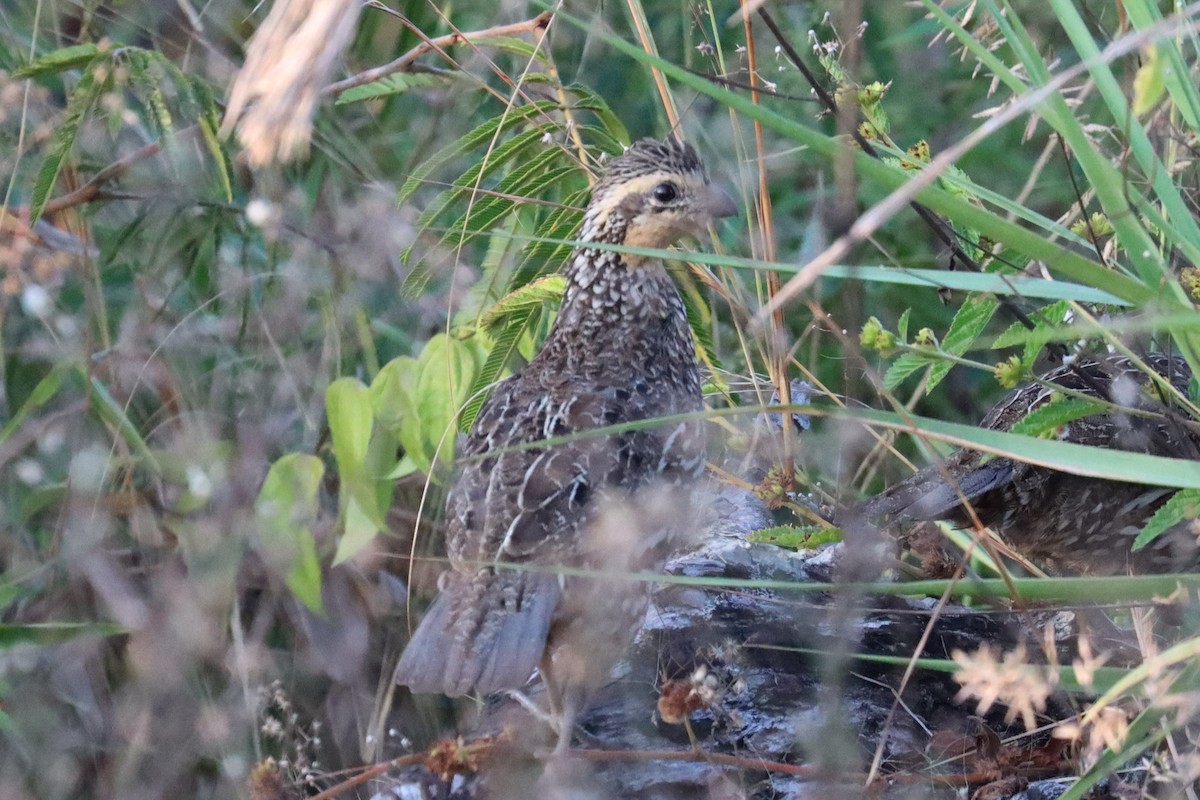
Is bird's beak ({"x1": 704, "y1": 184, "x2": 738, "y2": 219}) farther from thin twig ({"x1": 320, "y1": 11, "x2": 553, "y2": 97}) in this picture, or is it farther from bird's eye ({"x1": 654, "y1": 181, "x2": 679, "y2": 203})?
thin twig ({"x1": 320, "y1": 11, "x2": 553, "y2": 97})

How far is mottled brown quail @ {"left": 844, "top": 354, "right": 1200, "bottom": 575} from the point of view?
8.00 ft

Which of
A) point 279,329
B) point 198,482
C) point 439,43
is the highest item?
point 439,43

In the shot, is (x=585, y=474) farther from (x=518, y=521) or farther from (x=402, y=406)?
(x=402, y=406)

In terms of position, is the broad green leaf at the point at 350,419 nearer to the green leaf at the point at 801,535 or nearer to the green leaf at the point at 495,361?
the green leaf at the point at 495,361

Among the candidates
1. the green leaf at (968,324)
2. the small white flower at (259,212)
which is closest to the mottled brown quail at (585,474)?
the green leaf at (968,324)

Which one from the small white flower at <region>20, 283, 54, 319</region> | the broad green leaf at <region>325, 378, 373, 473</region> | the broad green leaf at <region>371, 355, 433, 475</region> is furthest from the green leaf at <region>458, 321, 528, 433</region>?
the small white flower at <region>20, 283, 54, 319</region>

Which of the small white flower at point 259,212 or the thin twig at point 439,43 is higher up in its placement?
the thin twig at point 439,43

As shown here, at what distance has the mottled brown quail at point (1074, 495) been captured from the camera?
2.44 meters

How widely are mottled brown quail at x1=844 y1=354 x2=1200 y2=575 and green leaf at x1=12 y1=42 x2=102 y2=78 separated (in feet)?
6.95

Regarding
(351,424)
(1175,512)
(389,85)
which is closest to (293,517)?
(351,424)

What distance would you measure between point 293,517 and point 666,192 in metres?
1.28

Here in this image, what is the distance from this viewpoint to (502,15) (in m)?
3.95

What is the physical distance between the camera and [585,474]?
107 inches

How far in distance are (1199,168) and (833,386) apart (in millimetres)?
1547
